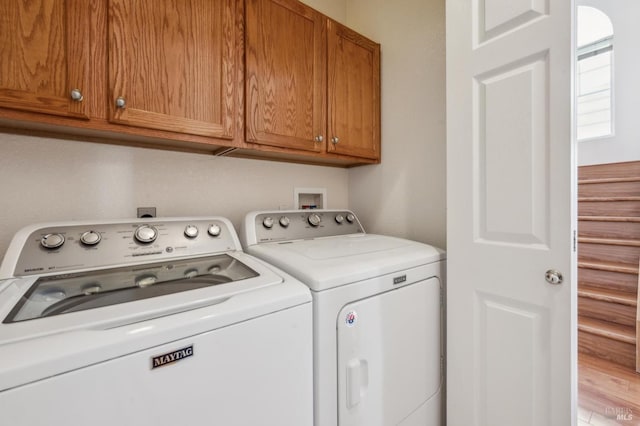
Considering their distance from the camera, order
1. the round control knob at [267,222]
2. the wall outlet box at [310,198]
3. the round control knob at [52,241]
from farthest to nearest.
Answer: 1. the wall outlet box at [310,198]
2. the round control knob at [267,222]
3. the round control knob at [52,241]

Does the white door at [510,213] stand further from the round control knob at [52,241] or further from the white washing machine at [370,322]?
the round control knob at [52,241]

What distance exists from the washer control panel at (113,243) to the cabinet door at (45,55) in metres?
0.41

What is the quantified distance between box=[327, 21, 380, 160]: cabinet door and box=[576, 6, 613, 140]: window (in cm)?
324

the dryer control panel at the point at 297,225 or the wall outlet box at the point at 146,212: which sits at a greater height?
the wall outlet box at the point at 146,212

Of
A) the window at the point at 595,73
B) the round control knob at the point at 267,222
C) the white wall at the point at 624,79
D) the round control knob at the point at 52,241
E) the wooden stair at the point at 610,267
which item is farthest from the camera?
the window at the point at 595,73

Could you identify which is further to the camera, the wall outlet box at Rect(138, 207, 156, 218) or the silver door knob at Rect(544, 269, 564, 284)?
the wall outlet box at Rect(138, 207, 156, 218)

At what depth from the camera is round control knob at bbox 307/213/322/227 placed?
5.14 ft

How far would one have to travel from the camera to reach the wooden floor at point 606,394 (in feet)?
5.12

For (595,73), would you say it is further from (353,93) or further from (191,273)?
(191,273)

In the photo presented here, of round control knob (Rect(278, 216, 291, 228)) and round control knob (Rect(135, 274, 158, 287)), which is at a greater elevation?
round control knob (Rect(278, 216, 291, 228))

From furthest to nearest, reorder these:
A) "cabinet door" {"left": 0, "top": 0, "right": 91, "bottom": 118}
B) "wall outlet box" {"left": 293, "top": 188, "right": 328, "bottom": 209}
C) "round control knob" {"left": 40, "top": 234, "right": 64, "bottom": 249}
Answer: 1. "wall outlet box" {"left": 293, "top": 188, "right": 328, "bottom": 209}
2. "round control knob" {"left": 40, "top": 234, "right": 64, "bottom": 249}
3. "cabinet door" {"left": 0, "top": 0, "right": 91, "bottom": 118}

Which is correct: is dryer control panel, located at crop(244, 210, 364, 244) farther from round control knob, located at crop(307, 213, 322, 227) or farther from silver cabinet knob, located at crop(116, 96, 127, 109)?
silver cabinet knob, located at crop(116, 96, 127, 109)

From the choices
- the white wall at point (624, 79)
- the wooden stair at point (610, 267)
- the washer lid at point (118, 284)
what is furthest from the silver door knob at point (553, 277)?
the white wall at point (624, 79)

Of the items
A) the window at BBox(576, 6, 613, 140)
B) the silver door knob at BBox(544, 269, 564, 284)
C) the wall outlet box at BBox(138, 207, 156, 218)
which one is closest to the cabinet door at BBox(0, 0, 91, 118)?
the wall outlet box at BBox(138, 207, 156, 218)
